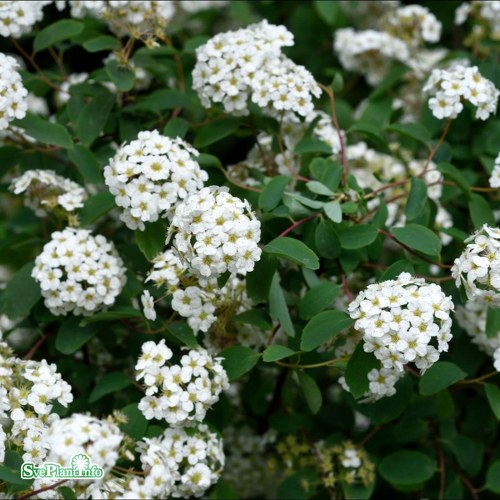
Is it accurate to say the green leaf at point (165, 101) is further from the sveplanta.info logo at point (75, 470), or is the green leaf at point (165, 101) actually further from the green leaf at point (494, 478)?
the green leaf at point (494, 478)

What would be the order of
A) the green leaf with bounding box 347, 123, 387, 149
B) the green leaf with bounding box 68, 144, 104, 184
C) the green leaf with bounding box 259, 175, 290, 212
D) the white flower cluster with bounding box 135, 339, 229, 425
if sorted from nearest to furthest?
1. the white flower cluster with bounding box 135, 339, 229, 425
2. the green leaf with bounding box 259, 175, 290, 212
3. the green leaf with bounding box 68, 144, 104, 184
4. the green leaf with bounding box 347, 123, 387, 149

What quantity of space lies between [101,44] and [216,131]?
25.0 inches

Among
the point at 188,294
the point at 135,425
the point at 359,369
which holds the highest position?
the point at 188,294

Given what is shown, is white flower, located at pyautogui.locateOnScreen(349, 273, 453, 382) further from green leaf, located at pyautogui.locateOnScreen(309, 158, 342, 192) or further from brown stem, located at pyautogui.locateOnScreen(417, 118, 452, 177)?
brown stem, located at pyautogui.locateOnScreen(417, 118, 452, 177)

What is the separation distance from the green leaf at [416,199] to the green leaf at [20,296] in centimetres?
152

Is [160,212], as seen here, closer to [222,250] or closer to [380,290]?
[222,250]

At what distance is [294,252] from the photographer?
3078mm

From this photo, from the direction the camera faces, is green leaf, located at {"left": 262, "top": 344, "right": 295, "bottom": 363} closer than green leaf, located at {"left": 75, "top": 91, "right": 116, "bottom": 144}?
Yes

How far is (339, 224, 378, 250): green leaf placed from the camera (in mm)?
3361

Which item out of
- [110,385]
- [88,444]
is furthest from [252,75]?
[88,444]

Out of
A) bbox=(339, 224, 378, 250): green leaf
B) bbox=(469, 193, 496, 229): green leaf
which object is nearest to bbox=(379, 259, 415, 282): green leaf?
bbox=(339, 224, 378, 250): green leaf

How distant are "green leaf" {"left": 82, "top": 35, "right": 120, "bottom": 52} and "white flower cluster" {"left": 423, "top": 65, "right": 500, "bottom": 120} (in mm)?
1403

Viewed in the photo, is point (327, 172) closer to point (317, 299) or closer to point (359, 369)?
point (317, 299)

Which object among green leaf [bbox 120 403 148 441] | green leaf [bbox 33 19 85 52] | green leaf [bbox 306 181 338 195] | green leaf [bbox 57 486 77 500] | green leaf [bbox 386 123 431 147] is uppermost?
green leaf [bbox 33 19 85 52]
